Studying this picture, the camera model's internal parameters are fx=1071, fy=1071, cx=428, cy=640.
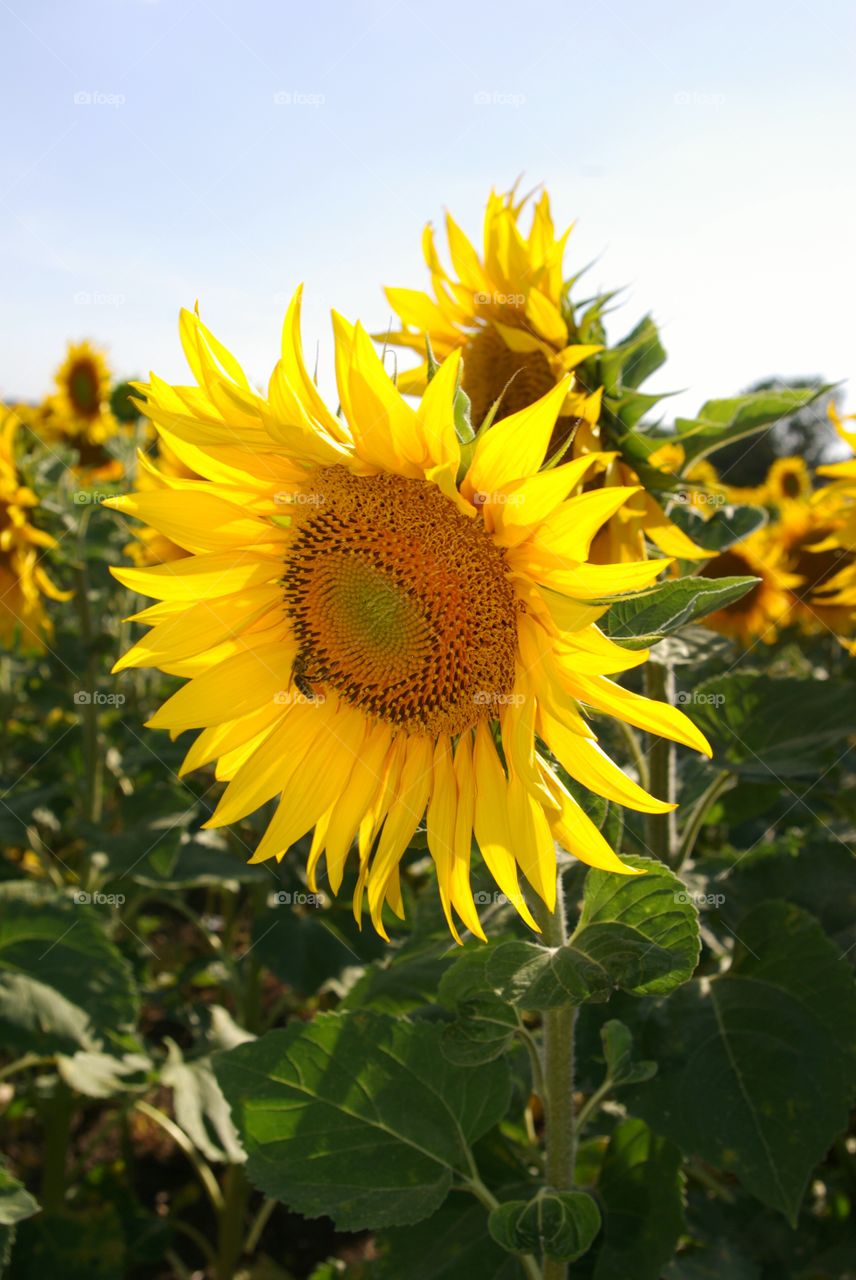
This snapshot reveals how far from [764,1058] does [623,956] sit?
0.66 meters

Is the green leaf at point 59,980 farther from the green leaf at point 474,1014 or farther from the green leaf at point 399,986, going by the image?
the green leaf at point 474,1014

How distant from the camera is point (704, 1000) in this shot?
6.59 ft

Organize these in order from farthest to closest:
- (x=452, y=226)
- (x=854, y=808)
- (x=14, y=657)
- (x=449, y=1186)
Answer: (x=14, y=657) → (x=854, y=808) → (x=452, y=226) → (x=449, y=1186)

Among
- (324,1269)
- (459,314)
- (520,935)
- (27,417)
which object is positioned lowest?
(324,1269)

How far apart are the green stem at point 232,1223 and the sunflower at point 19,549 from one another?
5.96ft

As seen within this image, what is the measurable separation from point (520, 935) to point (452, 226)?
1.51m

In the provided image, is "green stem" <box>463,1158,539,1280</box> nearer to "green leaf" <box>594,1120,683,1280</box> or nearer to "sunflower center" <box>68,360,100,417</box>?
"green leaf" <box>594,1120,683,1280</box>

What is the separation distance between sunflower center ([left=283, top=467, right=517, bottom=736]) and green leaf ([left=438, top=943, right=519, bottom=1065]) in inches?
13.6

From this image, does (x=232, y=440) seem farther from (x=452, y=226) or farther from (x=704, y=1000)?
(x=704, y=1000)

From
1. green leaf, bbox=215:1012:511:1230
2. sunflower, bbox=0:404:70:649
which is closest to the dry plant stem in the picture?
green leaf, bbox=215:1012:511:1230

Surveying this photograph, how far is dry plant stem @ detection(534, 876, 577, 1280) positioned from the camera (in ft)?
5.45

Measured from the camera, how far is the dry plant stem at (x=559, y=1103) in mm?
1662

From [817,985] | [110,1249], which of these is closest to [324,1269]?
[110,1249]

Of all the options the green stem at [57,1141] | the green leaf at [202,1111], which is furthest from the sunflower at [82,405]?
the green leaf at [202,1111]
